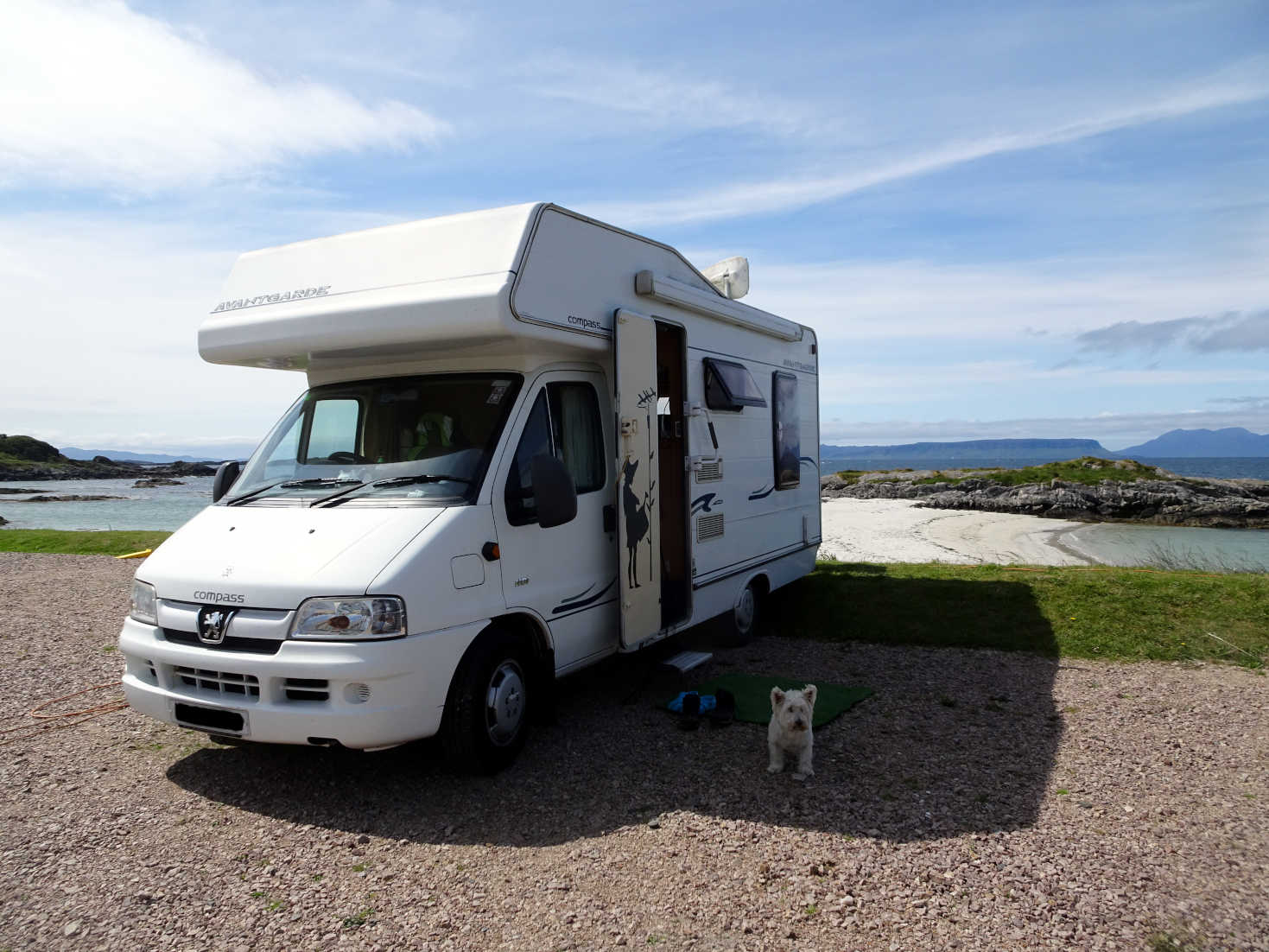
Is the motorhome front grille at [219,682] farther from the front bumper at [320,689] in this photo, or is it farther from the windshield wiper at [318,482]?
the windshield wiper at [318,482]

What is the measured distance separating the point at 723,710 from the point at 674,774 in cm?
102

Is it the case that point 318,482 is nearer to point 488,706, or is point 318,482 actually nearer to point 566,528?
point 566,528

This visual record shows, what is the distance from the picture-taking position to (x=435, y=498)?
4965 millimetres

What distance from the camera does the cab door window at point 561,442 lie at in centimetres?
526

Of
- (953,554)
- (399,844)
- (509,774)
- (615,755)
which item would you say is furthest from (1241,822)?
(953,554)

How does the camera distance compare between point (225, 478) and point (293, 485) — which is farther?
point (225, 478)

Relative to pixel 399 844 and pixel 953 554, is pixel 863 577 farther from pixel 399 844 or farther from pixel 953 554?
pixel 953 554

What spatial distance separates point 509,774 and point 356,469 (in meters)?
2.06

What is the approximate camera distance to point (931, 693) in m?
6.88

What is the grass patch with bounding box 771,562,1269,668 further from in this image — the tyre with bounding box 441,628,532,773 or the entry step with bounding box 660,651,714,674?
the tyre with bounding box 441,628,532,773

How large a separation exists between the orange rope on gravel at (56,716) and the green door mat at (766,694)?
4.30 metres

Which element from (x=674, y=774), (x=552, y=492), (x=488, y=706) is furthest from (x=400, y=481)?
(x=674, y=774)

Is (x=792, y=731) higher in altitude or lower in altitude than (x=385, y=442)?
lower

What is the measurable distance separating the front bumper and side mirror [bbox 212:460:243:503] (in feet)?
4.80
